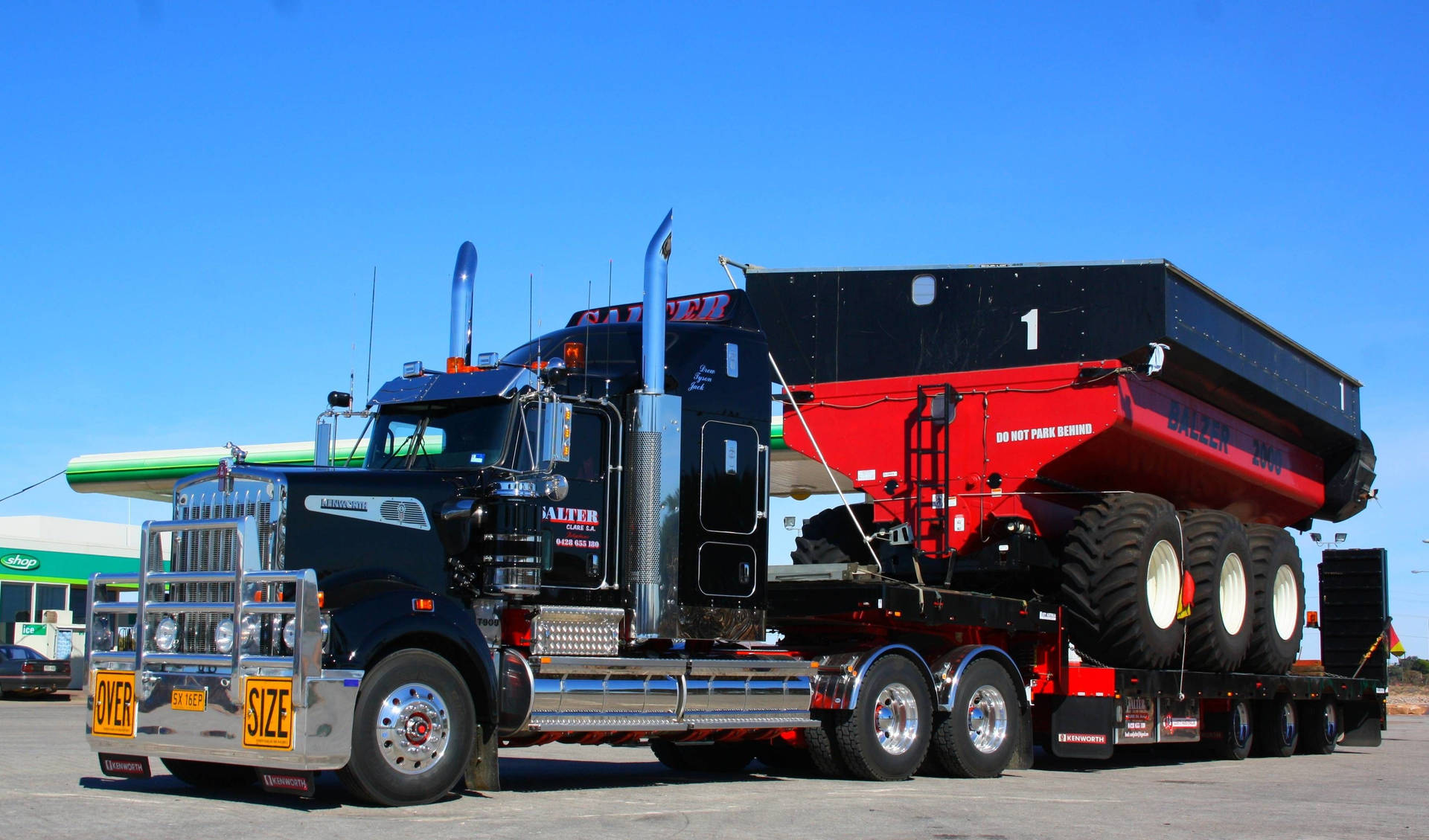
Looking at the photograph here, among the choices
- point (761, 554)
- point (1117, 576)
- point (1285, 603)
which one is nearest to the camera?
point (761, 554)

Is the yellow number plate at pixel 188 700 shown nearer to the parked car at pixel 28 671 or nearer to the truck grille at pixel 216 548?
the truck grille at pixel 216 548

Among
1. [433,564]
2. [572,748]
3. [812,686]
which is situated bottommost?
[572,748]

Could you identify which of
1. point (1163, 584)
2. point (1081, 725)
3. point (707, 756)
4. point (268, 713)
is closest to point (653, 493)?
point (268, 713)

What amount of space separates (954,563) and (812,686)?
2.58 m

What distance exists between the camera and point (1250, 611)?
15.5 metres

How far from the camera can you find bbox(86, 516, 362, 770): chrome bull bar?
26.3ft

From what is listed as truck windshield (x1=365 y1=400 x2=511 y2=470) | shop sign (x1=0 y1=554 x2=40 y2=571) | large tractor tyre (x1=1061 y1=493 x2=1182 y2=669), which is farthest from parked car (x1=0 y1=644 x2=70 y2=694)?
large tractor tyre (x1=1061 y1=493 x2=1182 y2=669)

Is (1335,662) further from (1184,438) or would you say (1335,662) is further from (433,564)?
(433,564)

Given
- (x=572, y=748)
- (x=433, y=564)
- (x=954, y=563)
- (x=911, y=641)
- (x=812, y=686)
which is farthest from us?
(x=572, y=748)

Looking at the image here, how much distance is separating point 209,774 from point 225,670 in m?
1.70

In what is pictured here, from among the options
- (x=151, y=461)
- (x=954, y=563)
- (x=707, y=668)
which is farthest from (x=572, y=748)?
(x=151, y=461)

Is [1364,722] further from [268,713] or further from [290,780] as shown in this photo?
[268,713]

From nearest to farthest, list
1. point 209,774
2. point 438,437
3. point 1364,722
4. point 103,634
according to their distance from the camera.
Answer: point 103,634
point 209,774
point 438,437
point 1364,722

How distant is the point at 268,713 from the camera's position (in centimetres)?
809
